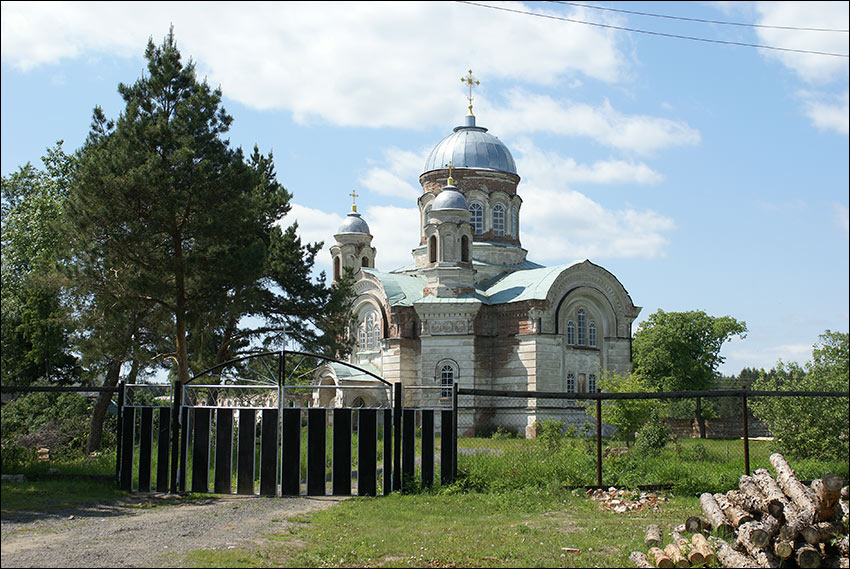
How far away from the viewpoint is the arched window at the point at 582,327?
3159 centimetres

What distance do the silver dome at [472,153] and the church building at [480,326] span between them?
5.36 ft

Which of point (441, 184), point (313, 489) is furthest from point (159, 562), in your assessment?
point (441, 184)

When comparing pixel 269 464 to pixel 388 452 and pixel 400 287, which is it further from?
pixel 400 287

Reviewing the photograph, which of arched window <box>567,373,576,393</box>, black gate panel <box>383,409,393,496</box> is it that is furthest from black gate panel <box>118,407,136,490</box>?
arched window <box>567,373,576,393</box>

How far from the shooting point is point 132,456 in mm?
12078

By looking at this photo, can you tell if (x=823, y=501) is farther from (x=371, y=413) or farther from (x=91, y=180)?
(x=91, y=180)

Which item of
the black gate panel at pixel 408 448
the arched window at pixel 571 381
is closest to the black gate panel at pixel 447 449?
the black gate panel at pixel 408 448

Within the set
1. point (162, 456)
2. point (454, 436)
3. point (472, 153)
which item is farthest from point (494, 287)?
point (162, 456)

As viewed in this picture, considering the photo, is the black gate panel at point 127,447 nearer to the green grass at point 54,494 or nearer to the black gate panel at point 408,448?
the green grass at point 54,494

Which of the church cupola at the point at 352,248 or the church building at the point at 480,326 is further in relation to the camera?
the church cupola at the point at 352,248

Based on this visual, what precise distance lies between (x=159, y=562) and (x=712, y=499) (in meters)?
6.31

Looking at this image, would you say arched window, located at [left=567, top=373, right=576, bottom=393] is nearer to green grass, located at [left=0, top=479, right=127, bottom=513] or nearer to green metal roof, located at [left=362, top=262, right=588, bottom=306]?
green metal roof, located at [left=362, top=262, right=588, bottom=306]

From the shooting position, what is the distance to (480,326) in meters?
31.2

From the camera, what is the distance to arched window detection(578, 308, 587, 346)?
31.6 m
